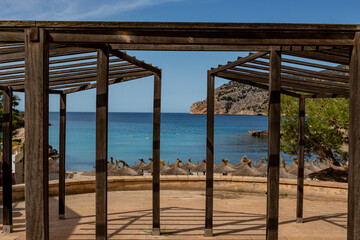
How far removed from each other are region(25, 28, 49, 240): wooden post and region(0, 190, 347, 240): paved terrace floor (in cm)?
272

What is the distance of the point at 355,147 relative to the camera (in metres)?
3.42

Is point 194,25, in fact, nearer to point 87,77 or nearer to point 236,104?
point 87,77

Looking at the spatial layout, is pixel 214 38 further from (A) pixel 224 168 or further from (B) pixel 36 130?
(A) pixel 224 168

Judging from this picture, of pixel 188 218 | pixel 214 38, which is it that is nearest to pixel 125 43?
pixel 214 38

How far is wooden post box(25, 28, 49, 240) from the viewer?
3.26 metres

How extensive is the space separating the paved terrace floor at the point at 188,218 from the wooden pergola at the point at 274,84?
0.59 metres

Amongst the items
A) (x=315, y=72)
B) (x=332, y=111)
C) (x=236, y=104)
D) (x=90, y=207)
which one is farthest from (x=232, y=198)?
(x=236, y=104)

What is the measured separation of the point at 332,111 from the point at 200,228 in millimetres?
13526

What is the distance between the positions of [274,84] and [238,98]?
162906 mm

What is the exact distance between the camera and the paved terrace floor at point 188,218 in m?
6.06

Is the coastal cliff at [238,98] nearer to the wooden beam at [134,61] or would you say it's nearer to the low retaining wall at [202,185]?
the low retaining wall at [202,185]

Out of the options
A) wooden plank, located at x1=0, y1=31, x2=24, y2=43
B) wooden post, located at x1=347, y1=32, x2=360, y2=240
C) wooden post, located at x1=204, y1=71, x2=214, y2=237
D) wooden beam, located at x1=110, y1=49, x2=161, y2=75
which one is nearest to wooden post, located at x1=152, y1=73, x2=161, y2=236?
wooden beam, located at x1=110, y1=49, x2=161, y2=75

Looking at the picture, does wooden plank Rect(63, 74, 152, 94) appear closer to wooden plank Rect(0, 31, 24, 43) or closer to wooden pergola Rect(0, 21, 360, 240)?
wooden pergola Rect(0, 21, 360, 240)

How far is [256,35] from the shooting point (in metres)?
3.45
